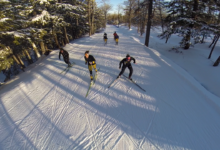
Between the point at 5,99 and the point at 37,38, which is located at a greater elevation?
the point at 37,38

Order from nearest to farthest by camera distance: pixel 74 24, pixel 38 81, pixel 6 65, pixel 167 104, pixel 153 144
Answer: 1. pixel 153 144
2. pixel 167 104
3. pixel 38 81
4. pixel 6 65
5. pixel 74 24

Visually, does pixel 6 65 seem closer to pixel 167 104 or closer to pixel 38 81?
pixel 38 81

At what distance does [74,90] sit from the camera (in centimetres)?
607

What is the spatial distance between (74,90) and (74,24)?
19.1 m

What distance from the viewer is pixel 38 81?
24.0 ft

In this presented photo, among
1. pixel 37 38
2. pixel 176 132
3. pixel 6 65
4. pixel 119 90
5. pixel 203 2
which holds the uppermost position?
pixel 203 2

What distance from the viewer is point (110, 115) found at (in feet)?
14.5

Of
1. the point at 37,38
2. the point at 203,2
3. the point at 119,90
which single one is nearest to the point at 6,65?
the point at 37,38

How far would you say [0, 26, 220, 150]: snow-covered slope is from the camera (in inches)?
139

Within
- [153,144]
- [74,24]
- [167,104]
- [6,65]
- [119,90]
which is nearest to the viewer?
[153,144]

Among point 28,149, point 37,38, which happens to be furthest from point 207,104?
point 37,38

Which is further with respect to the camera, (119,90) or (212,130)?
(119,90)

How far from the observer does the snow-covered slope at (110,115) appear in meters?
3.53

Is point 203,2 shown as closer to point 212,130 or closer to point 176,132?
point 212,130
